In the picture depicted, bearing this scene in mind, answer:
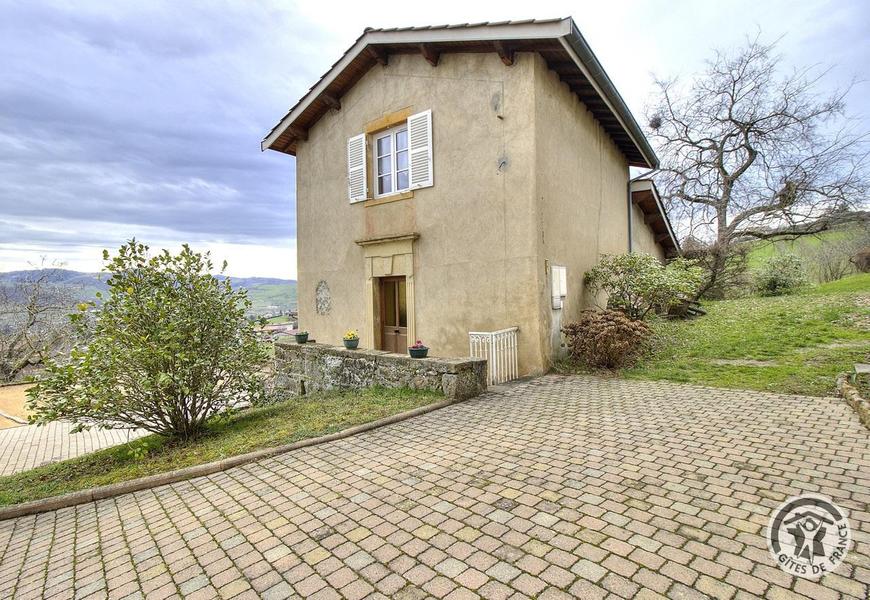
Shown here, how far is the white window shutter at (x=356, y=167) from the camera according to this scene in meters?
10.2

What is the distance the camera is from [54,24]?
6984 mm

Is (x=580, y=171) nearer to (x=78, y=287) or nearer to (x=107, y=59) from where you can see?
(x=107, y=59)

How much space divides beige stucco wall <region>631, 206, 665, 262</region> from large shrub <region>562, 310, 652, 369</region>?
6.79 metres

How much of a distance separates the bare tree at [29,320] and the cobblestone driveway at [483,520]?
17.1 meters

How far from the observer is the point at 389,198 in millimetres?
9734

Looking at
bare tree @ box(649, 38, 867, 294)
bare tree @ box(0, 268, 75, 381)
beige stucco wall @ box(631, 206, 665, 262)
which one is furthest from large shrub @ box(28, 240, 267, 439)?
bare tree @ box(649, 38, 867, 294)

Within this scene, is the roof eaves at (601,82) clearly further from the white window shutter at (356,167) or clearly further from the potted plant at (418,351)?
the potted plant at (418,351)

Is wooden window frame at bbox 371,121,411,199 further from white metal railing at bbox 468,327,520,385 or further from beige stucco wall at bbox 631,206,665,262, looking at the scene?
beige stucco wall at bbox 631,206,665,262

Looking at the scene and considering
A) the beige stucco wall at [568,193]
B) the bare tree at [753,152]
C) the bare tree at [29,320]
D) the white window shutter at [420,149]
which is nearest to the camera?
the beige stucco wall at [568,193]

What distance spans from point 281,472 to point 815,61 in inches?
819

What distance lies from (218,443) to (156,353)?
1.37 m

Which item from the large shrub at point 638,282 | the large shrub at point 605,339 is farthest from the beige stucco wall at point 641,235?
the large shrub at point 605,339

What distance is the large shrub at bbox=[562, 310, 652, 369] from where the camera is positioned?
7.81 m

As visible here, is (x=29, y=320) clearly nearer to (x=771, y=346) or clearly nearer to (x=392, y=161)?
(x=392, y=161)
